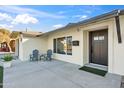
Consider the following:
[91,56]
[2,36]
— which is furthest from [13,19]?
[91,56]

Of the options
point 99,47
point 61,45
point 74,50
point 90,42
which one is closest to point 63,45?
point 61,45

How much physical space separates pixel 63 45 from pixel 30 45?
3533mm

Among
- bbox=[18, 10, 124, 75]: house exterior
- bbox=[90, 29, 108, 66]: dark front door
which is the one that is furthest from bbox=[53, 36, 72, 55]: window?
bbox=[90, 29, 108, 66]: dark front door

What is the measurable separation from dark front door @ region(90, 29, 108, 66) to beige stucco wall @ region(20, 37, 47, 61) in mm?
6458

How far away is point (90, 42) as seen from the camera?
8922mm

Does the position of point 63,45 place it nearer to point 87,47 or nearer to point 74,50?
point 74,50

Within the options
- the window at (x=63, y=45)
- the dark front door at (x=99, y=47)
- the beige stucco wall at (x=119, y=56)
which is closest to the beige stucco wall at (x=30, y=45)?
the window at (x=63, y=45)

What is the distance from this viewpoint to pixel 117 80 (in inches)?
217

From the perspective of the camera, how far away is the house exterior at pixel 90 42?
624 centimetres

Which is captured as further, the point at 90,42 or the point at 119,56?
the point at 90,42

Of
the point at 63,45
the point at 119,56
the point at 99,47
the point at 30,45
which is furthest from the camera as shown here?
the point at 30,45

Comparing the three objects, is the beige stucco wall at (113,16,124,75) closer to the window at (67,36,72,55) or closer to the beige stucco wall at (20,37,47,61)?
the window at (67,36,72,55)

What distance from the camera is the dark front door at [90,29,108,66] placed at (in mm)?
7805
